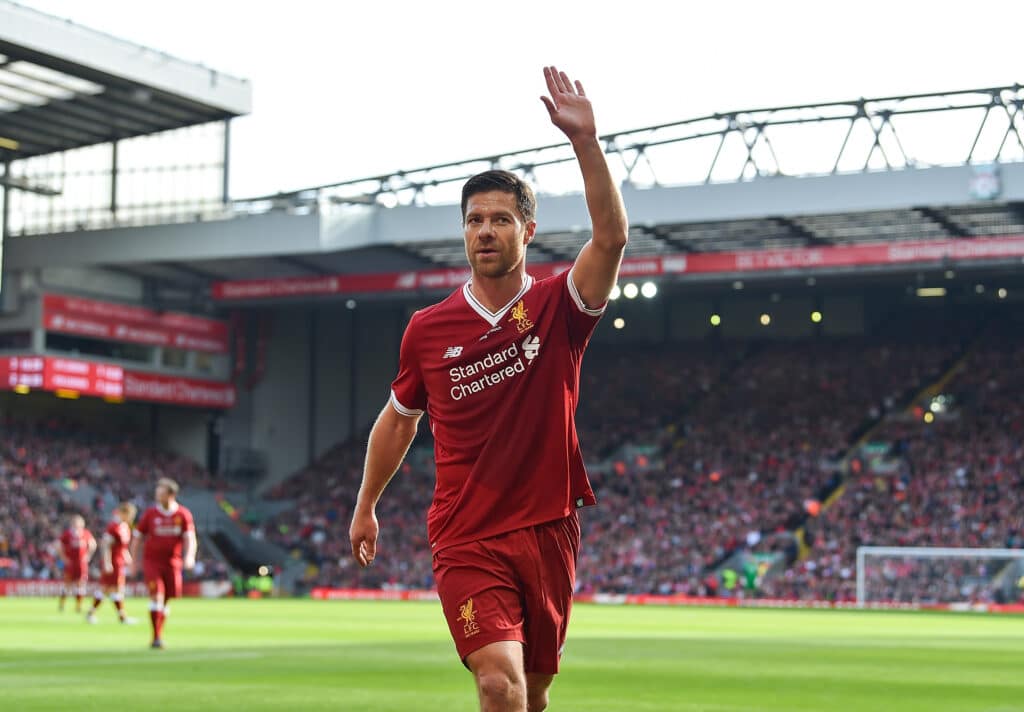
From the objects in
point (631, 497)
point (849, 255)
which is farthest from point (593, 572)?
point (849, 255)

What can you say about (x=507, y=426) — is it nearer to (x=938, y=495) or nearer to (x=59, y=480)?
(x=938, y=495)

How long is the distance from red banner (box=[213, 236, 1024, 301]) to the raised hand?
3850cm

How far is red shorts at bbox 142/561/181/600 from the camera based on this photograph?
19203 millimetres

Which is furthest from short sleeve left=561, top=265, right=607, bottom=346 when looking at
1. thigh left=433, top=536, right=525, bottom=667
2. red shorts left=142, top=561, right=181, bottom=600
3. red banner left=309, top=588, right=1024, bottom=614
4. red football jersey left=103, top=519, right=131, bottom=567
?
red banner left=309, top=588, right=1024, bottom=614

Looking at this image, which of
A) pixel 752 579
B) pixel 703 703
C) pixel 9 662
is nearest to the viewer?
pixel 703 703

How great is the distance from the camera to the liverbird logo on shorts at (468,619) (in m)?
6.07

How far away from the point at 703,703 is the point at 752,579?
102 feet

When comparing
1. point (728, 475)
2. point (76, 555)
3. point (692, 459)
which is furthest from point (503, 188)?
point (692, 459)

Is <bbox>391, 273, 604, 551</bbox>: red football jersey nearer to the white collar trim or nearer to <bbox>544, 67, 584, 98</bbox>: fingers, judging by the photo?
the white collar trim

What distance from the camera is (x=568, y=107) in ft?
18.8

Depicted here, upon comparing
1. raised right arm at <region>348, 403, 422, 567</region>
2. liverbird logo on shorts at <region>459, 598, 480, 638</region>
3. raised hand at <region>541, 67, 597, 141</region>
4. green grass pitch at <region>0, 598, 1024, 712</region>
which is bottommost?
green grass pitch at <region>0, 598, 1024, 712</region>

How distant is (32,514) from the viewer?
154 feet

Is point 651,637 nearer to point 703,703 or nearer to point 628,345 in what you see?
point 703,703

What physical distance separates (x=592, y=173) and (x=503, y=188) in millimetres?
519
